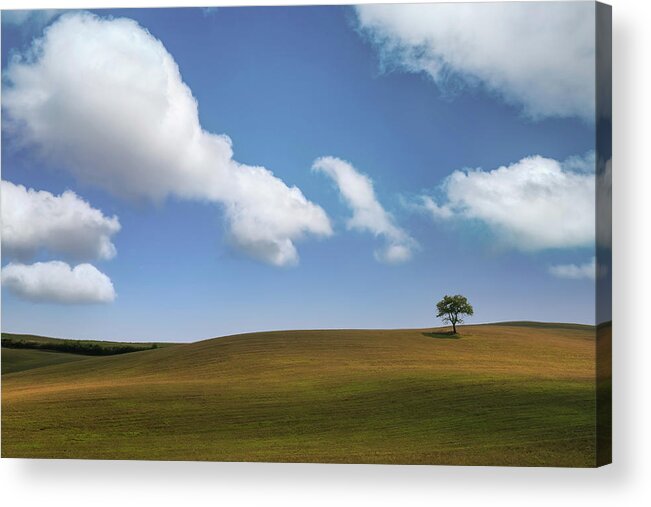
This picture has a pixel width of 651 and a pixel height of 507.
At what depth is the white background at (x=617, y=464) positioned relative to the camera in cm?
873

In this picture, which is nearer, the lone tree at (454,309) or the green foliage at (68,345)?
the lone tree at (454,309)

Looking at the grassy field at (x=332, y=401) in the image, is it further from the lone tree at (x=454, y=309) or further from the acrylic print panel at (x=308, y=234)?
the lone tree at (x=454, y=309)

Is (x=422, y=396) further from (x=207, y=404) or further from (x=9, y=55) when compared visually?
(x=9, y=55)

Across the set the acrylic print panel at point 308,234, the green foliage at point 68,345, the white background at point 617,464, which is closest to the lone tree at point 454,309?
the acrylic print panel at point 308,234

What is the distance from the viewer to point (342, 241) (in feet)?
30.8

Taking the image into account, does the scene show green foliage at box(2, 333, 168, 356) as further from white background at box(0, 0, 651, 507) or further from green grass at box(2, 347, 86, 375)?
white background at box(0, 0, 651, 507)

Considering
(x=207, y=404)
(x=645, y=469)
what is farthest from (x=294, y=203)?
(x=645, y=469)

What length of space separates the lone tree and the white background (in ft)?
4.93

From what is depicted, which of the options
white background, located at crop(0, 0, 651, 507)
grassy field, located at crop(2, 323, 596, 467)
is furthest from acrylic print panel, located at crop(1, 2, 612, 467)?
white background, located at crop(0, 0, 651, 507)

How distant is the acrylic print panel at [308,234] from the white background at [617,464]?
7.2 inches

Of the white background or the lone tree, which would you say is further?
the lone tree

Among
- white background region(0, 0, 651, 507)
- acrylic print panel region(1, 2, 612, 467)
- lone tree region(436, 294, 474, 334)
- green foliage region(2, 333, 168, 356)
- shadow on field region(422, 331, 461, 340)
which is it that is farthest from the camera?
green foliage region(2, 333, 168, 356)

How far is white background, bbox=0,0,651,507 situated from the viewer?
28.6 ft

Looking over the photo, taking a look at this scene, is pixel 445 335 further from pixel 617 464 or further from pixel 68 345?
pixel 68 345
